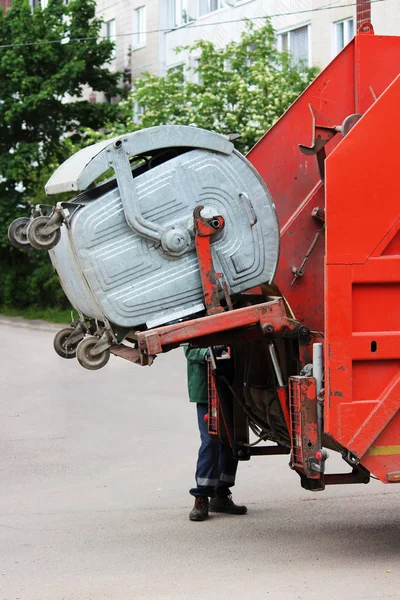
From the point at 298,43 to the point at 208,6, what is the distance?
5.19 m

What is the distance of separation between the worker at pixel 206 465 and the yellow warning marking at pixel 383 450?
5.43 ft

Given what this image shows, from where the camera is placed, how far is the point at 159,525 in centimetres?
676

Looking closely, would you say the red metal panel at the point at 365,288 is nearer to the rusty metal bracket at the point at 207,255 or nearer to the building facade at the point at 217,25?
the rusty metal bracket at the point at 207,255

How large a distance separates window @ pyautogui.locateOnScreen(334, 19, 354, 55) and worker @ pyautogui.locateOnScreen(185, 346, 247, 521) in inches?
656

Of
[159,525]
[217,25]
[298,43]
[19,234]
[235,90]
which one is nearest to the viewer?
[19,234]

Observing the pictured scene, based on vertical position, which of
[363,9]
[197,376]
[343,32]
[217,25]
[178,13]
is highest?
[178,13]

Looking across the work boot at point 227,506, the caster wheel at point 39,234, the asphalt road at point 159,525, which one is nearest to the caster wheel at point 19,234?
the caster wheel at point 39,234

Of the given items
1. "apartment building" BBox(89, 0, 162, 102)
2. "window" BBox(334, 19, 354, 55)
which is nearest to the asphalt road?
"window" BBox(334, 19, 354, 55)

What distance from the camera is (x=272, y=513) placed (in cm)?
702

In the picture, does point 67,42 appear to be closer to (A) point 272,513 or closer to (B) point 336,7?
(B) point 336,7

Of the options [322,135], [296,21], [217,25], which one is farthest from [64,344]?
[217,25]

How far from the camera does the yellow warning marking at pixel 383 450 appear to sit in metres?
5.39

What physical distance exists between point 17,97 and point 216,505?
25.9m

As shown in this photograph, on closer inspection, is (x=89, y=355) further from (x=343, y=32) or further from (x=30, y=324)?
(x=30, y=324)
